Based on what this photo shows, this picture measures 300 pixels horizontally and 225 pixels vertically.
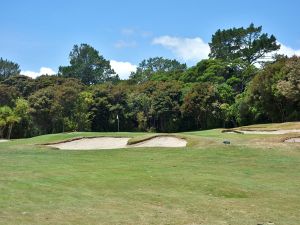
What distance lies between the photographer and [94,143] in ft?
122

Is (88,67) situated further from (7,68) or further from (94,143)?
(94,143)

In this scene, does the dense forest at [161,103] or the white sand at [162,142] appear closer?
A: the white sand at [162,142]

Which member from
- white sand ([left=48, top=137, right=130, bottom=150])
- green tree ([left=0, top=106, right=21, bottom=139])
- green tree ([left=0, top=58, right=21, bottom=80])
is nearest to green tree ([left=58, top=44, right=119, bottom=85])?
green tree ([left=0, top=58, right=21, bottom=80])

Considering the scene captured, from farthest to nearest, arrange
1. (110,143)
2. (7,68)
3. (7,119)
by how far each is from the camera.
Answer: (7,68) → (7,119) → (110,143)

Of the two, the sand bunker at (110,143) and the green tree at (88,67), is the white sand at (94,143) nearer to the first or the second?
the sand bunker at (110,143)

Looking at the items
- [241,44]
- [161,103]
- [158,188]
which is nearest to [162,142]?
[158,188]

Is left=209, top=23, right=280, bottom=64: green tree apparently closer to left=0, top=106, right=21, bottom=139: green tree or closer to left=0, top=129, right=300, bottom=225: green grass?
left=0, top=106, right=21, bottom=139: green tree

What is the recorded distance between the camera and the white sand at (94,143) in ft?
118

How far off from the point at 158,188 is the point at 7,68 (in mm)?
150000

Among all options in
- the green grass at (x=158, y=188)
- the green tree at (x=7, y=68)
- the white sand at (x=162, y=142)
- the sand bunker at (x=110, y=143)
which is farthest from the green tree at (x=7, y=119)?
the green tree at (x=7, y=68)

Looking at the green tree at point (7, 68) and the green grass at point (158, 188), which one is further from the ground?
the green tree at point (7, 68)

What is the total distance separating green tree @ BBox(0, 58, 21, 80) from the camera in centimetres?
15575

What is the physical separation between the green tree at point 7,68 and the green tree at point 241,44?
68.8 metres

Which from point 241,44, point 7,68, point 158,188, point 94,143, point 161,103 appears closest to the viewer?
point 158,188
